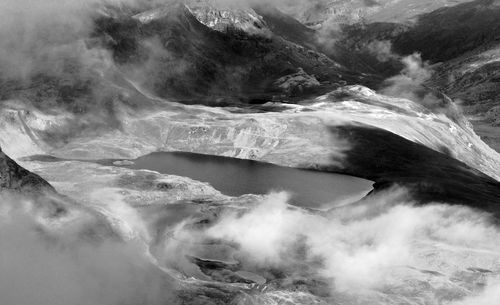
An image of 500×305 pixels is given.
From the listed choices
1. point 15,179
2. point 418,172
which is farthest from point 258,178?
point 15,179

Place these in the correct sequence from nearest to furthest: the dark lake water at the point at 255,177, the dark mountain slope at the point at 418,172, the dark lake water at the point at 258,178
A: 1. the dark mountain slope at the point at 418,172
2. the dark lake water at the point at 255,177
3. the dark lake water at the point at 258,178

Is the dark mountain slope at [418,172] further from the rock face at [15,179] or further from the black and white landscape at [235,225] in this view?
the rock face at [15,179]

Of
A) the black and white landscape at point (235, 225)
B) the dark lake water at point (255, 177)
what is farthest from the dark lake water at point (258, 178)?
the black and white landscape at point (235, 225)

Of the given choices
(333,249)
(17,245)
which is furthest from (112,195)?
(333,249)

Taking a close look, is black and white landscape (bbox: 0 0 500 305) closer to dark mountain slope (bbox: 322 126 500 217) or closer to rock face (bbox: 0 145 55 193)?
rock face (bbox: 0 145 55 193)

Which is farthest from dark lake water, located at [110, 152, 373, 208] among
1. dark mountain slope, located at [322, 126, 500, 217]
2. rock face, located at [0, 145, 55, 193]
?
rock face, located at [0, 145, 55, 193]

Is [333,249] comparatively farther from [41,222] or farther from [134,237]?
[41,222]

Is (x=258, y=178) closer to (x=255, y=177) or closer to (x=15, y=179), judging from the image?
(x=255, y=177)
